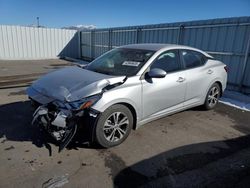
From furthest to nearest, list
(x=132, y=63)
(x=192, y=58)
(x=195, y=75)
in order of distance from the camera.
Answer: (x=192, y=58) < (x=195, y=75) < (x=132, y=63)

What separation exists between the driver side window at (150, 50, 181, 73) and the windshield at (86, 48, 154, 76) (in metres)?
0.19

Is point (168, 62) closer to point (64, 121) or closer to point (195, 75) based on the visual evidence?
point (195, 75)

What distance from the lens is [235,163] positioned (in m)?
3.00

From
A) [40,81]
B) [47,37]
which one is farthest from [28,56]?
[40,81]

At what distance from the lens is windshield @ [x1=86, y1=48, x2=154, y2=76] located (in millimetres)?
3623

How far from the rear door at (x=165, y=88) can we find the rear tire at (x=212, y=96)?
1078 millimetres

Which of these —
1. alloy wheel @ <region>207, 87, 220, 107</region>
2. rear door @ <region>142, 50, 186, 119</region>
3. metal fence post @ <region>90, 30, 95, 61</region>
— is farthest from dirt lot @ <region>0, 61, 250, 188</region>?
metal fence post @ <region>90, 30, 95, 61</region>

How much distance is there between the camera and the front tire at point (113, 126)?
9.95 feet

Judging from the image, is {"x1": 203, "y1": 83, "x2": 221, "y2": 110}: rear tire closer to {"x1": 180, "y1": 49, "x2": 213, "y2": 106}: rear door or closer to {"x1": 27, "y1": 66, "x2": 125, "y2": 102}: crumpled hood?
{"x1": 180, "y1": 49, "x2": 213, "y2": 106}: rear door

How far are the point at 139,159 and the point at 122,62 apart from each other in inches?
72.0

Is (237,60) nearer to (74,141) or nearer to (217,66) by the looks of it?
(217,66)

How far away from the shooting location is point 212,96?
5074 mm

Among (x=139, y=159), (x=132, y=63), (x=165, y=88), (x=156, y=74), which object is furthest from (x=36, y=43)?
(x=139, y=159)

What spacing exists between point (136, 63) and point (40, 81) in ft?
5.63
